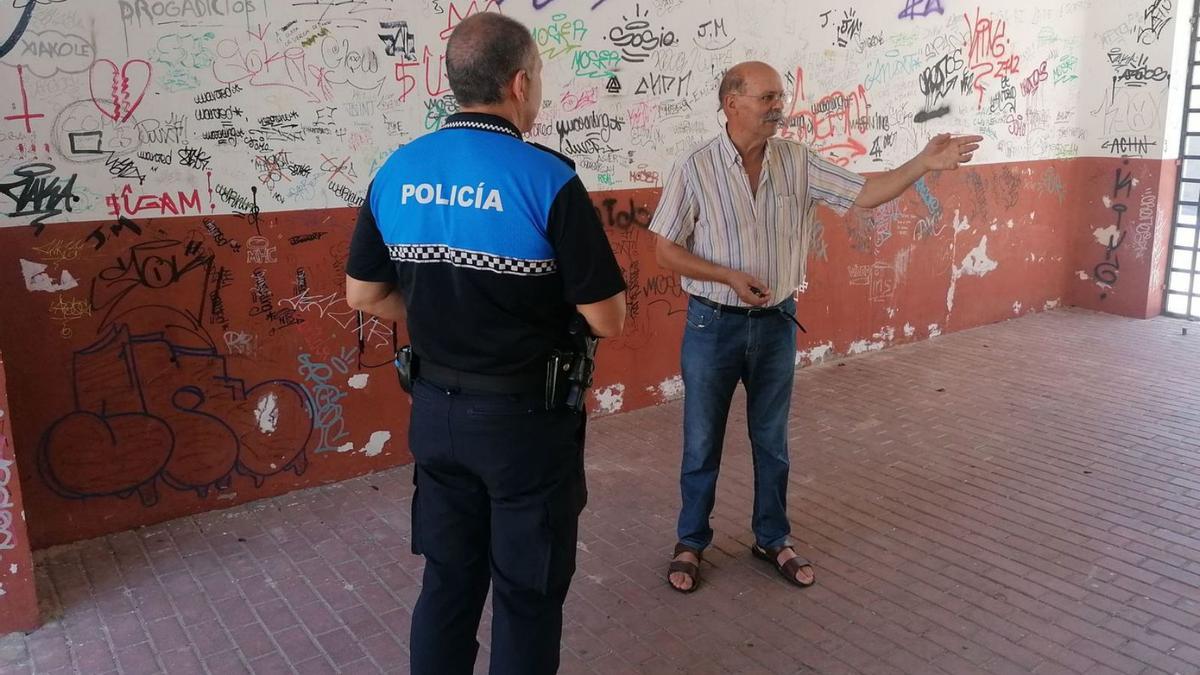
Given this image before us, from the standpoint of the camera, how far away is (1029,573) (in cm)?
409

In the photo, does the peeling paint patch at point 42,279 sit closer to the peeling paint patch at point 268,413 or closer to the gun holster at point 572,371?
the peeling paint patch at point 268,413

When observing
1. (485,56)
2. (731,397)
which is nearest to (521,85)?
(485,56)

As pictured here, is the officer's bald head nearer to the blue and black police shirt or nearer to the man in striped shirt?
the blue and black police shirt

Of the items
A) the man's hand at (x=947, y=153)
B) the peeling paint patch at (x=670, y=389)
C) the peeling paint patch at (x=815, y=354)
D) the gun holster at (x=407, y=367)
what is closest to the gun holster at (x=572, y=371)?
the gun holster at (x=407, y=367)

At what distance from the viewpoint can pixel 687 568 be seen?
399cm

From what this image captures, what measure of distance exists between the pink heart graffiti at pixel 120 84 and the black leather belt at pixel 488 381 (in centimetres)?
255

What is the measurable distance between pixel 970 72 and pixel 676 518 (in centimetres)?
545

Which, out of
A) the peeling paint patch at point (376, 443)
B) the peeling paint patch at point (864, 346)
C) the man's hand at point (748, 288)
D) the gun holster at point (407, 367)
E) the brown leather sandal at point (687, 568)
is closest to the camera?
the gun holster at point (407, 367)

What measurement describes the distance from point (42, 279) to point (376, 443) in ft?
6.09

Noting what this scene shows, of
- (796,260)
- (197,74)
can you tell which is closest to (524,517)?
(796,260)

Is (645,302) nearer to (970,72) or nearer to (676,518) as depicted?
(676,518)

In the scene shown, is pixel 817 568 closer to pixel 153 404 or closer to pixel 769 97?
pixel 769 97

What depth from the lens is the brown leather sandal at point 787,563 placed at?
4.00 m

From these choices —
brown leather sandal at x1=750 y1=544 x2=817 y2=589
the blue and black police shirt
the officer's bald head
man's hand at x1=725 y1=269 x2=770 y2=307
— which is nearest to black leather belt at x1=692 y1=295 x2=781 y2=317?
man's hand at x1=725 y1=269 x2=770 y2=307
